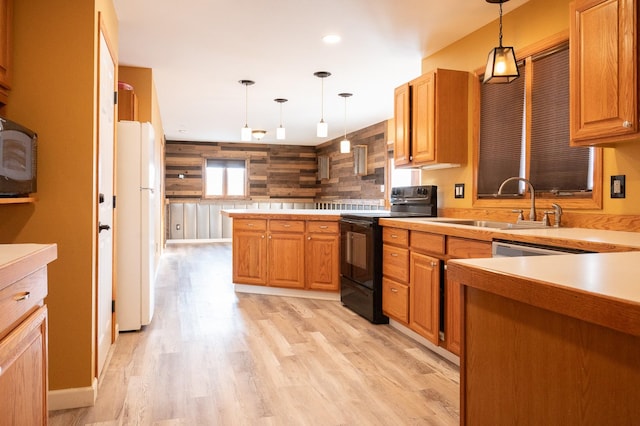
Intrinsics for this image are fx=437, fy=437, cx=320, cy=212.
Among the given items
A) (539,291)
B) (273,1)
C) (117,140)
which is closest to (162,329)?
(117,140)

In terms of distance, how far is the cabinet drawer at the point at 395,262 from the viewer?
332 centimetres

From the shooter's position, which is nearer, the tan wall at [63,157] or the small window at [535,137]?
the tan wall at [63,157]

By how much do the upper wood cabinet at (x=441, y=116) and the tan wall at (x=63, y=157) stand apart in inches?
97.7

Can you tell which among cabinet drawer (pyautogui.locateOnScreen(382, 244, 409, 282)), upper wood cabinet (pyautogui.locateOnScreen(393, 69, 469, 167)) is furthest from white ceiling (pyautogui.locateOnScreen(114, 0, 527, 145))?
cabinet drawer (pyautogui.locateOnScreen(382, 244, 409, 282))

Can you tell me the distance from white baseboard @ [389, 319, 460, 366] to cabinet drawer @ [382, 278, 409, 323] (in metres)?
0.09

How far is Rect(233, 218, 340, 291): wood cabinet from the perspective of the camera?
449 centimetres

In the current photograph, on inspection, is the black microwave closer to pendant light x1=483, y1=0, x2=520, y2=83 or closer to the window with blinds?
pendant light x1=483, y1=0, x2=520, y2=83

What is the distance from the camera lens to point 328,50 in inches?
158

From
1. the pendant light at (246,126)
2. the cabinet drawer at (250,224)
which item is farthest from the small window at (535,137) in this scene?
the pendant light at (246,126)

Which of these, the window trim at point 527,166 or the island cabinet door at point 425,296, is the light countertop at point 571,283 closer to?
the window trim at point 527,166

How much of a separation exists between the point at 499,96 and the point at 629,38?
4.38 feet

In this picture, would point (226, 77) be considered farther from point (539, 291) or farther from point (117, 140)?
point (539, 291)

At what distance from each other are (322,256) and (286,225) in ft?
1.67

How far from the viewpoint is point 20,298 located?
4.07 ft
